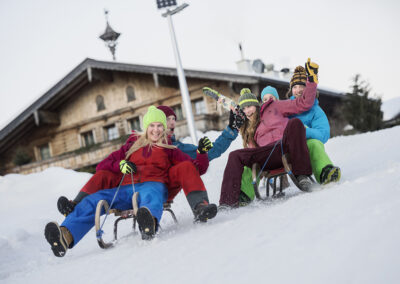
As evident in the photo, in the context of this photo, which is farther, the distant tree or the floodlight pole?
the distant tree

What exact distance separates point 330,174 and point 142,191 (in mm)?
1670

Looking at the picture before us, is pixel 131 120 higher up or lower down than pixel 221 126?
higher up

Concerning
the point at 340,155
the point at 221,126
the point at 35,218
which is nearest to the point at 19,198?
the point at 35,218

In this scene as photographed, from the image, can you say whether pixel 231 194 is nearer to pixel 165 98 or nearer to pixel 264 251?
pixel 264 251

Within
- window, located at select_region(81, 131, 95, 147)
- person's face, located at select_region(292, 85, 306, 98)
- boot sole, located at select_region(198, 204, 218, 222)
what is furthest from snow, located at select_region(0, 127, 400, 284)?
window, located at select_region(81, 131, 95, 147)

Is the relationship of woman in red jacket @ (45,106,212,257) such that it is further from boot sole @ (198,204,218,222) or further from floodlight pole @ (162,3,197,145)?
floodlight pole @ (162,3,197,145)

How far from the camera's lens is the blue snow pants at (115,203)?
3.03m

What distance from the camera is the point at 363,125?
46.2 ft

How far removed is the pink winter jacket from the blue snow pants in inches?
47.1

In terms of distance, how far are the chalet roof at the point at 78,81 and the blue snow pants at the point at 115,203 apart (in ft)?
32.3

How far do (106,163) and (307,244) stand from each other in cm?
243

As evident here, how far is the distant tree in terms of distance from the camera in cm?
1400

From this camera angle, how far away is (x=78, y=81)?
16859 mm

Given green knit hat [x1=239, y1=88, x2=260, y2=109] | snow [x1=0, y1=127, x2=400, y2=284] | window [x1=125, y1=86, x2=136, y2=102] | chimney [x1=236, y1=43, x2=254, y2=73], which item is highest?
chimney [x1=236, y1=43, x2=254, y2=73]
